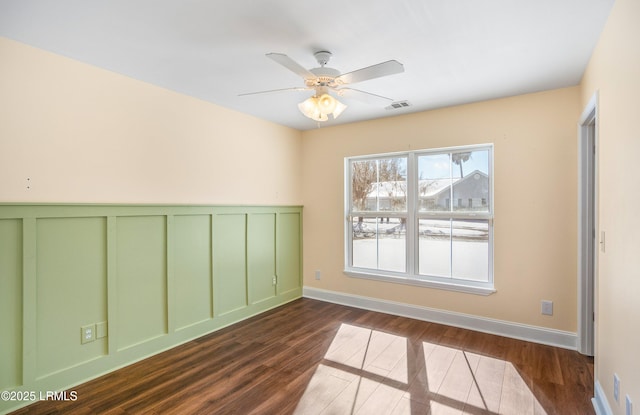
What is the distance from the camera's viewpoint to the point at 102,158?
8.71ft

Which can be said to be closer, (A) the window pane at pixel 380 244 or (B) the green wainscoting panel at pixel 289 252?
(A) the window pane at pixel 380 244

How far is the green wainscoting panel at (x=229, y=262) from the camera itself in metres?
3.55

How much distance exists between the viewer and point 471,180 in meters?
3.60

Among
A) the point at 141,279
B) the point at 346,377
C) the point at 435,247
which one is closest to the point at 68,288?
the point at 141,279

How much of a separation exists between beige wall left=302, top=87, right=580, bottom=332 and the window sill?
2.2 inches

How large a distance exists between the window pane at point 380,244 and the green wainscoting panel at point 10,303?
11.3 ft

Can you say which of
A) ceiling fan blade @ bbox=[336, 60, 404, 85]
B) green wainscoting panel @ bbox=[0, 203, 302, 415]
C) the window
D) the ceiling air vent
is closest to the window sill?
the window

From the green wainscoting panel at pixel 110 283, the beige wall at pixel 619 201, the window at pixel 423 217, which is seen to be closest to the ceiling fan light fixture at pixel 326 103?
the beige wall at pixel 619 201

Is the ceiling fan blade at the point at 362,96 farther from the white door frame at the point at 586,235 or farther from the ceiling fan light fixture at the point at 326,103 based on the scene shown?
the white door frame at the point at 586,235

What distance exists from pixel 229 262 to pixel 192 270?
485 mm

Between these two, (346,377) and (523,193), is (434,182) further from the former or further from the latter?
(346,377)

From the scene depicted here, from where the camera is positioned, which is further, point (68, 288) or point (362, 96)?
point (362, 96)

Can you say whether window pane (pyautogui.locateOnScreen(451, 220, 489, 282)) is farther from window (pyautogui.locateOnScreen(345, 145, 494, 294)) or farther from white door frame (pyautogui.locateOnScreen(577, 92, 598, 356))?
white door frame (pyautogui.locateOnScreen(577, 92, 598, 356))


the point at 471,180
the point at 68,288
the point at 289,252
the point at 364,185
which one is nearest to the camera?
the point at 68,288
